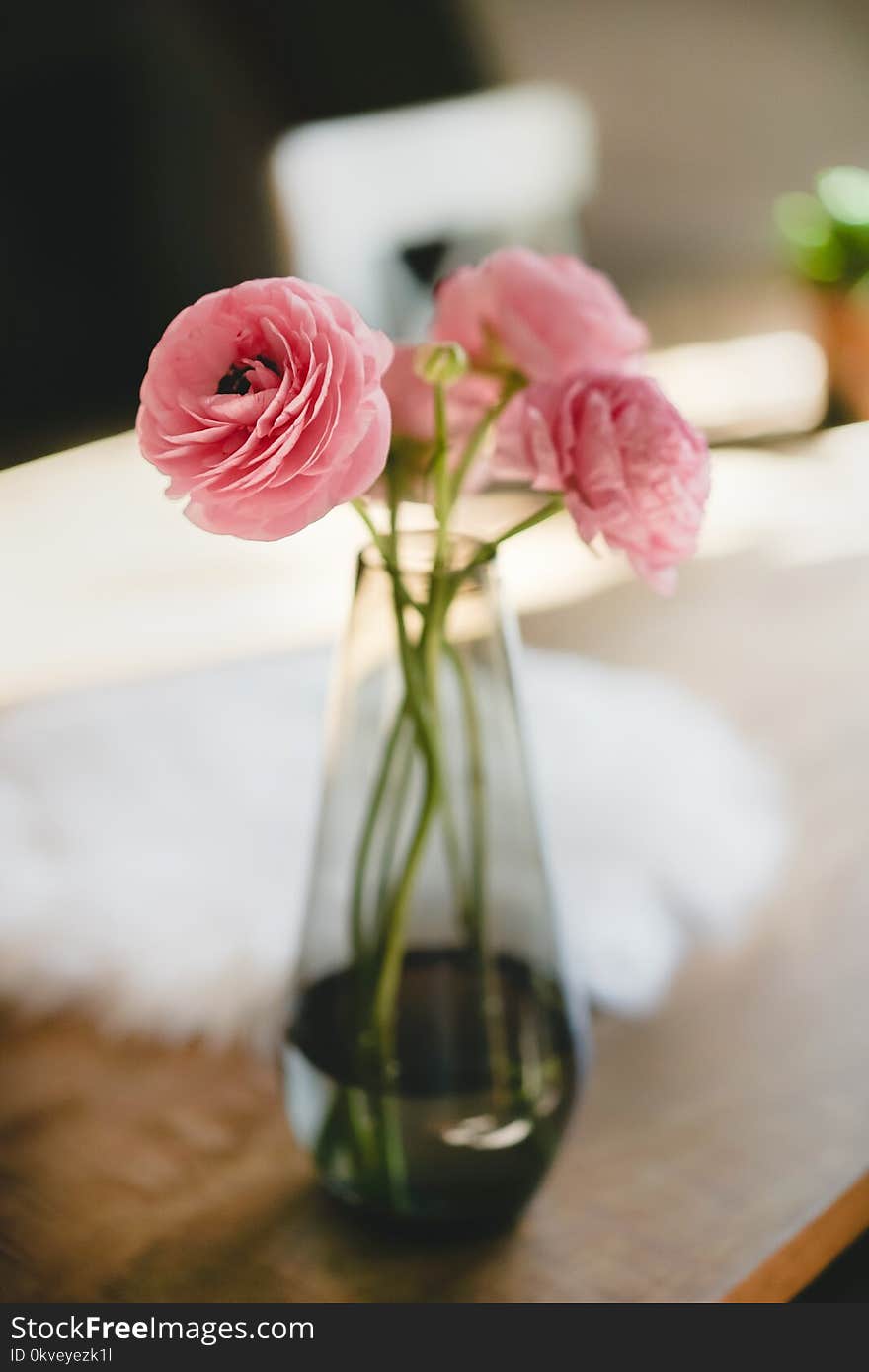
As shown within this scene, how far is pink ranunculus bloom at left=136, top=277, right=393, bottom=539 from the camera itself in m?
0.29

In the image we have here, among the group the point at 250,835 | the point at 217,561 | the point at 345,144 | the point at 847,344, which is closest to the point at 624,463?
the point at 250,835

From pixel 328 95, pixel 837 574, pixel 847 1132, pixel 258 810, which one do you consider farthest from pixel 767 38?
pixel 847 1132

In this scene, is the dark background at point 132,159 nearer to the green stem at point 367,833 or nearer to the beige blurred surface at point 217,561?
the beige blurred surface at point 217,561

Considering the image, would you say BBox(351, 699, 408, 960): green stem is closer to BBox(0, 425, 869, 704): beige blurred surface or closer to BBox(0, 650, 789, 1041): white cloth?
BBox(0, 650, 789, 1041): white cloth

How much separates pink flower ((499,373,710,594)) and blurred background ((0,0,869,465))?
53.4 inches

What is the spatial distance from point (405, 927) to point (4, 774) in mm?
378

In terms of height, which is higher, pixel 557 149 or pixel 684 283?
pixel 557 149

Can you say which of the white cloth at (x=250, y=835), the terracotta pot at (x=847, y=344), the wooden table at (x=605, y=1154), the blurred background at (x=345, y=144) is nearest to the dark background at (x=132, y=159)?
the blurred background at (x=345, y=144)

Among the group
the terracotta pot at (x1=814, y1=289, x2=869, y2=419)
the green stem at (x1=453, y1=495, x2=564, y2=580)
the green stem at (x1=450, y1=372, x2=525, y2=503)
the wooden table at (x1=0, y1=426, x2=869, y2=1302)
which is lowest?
the terracotta pot at (x1=814, y1=289, x2=869, y2=419)

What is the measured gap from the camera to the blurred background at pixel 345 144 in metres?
1.93

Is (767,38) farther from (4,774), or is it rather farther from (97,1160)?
(97,1160)

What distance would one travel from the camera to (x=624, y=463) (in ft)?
1.11

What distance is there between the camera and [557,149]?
2.23m

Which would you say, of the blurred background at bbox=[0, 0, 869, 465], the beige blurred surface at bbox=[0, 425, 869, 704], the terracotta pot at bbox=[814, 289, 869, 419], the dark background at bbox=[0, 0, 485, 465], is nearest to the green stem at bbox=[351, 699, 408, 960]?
the beige blurred surface at bbox=[0, 425, 869, 704]
